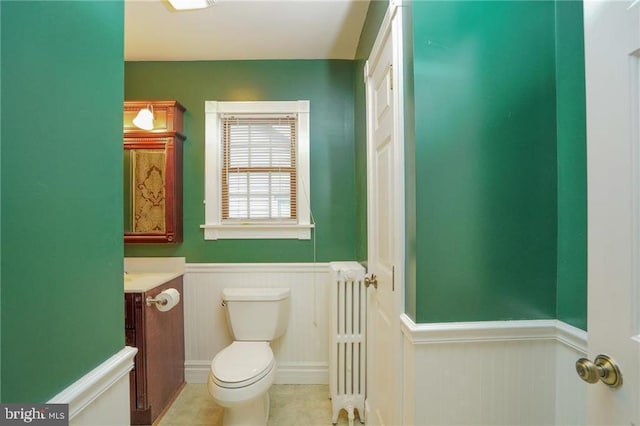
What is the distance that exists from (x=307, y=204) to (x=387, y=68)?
44.6 inches

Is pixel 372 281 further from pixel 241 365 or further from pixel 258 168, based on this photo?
pixel 258 168

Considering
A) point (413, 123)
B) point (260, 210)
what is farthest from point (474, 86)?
point (260, 210)

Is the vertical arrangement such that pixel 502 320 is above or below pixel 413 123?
below

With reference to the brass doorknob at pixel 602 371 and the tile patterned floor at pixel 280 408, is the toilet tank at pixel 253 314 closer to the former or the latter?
the tile patterned floor at pixel 280 408

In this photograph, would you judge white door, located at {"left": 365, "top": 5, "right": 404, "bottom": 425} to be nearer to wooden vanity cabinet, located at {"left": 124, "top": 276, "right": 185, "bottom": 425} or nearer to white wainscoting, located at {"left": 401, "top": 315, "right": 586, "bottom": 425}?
white wainscoting, located at {"left": 401, "top": 315, "right": 586, "bottom": 425}

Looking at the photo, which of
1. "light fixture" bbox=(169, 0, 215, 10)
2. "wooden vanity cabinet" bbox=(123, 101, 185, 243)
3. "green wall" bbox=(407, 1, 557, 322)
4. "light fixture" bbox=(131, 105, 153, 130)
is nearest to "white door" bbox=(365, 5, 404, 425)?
"green wall" bbox=(407, 1, 557, 322)

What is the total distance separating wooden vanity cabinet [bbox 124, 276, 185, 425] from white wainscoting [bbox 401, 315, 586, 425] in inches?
57.7

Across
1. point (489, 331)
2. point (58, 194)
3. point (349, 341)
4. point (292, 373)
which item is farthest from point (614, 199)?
point (292, 373)

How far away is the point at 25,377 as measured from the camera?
55 centimetres

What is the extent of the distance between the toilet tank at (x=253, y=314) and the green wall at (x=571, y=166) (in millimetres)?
1523

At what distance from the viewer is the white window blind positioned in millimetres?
2135

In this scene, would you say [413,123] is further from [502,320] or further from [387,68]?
[502,320]

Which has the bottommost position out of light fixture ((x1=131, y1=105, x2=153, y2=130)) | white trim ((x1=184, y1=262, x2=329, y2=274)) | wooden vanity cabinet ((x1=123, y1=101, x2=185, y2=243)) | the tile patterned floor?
the tile patterned floor

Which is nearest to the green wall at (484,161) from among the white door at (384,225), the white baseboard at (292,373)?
the white door at (384,225)
